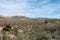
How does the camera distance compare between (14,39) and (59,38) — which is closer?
(14,39)

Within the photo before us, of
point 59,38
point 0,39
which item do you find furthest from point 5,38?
point 59,38

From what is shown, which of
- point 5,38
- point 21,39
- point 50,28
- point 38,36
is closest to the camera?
point 5,38

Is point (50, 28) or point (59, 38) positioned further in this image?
point (50, 28)

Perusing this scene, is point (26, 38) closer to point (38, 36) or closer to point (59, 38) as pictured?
point (38, 36)

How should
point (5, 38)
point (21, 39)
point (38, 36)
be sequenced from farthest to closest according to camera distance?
point (38, 36), point (21, 39), point (5, 38)

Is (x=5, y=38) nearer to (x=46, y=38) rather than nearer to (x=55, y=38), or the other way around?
(x=46, y=38)

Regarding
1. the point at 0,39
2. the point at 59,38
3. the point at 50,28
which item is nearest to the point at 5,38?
the point at 0,39

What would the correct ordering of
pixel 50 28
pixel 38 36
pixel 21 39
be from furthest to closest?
pixel 50 28 < pixel 38 36 < pixel 21 39

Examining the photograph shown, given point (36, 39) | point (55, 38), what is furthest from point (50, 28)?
point (36, 39)

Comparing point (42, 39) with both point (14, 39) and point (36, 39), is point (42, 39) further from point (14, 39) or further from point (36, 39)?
point (14, 39)
